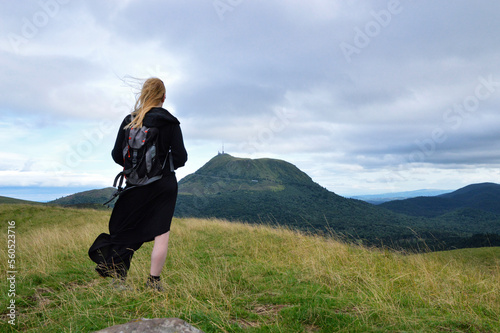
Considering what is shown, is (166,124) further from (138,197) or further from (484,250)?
(484,250)

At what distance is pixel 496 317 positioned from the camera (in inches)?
147

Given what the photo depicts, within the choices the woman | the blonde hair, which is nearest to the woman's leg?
the woman

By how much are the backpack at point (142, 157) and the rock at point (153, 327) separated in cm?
199

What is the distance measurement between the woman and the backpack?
0.07 metres

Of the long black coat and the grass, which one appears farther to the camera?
the long black coat

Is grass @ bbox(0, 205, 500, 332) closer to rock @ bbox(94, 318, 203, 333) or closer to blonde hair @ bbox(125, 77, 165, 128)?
rock @ bbox(94, 318, 203, 333)

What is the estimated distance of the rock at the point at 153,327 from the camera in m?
2.20

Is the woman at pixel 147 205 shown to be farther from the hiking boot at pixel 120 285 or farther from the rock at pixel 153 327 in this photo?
the rock at pixel 153 327

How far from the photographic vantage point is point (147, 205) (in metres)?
4.14

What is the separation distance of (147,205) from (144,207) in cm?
5

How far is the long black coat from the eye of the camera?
4.04 meters

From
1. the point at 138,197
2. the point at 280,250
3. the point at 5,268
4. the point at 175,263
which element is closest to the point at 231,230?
the point at 280,250

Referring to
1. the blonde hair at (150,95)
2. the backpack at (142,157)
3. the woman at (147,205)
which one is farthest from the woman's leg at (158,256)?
the blonde hair at (150,95)

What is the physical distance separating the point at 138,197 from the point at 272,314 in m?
2.19
